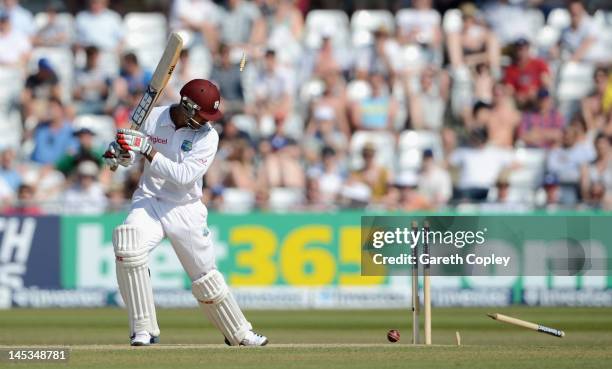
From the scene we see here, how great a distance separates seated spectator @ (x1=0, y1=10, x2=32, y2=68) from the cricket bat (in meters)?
9.07

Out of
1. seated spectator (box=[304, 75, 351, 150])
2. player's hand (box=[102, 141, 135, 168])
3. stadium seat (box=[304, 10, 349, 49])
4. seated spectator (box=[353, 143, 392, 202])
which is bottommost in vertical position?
seated spectator (box=[353, 143, 392, 202])

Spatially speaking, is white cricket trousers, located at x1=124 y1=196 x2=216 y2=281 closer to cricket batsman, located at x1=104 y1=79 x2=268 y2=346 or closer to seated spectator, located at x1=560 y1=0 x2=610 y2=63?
cricket batsman, located at x1=104 y1=79 x2=268 y2=346

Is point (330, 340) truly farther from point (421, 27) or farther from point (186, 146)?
point (421, 27)

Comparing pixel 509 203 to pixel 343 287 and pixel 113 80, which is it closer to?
pixel 343 287

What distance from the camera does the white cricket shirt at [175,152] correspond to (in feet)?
29.9

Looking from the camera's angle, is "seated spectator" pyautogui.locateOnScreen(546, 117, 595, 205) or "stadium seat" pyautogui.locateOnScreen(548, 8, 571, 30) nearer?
"seated spectator" pyautogui.locateOnScreen(546, 117, 595, 205)

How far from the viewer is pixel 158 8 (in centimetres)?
1986

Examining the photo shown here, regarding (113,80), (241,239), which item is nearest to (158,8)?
(113,80)

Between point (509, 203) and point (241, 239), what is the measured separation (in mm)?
3069

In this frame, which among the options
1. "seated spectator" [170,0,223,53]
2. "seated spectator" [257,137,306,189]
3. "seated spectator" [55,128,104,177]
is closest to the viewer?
"seated spectator" [55,128,104,177]

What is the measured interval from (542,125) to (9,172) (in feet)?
22.1

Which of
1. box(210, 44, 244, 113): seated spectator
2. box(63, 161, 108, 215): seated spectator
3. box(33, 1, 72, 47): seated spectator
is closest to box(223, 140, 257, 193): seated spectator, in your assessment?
box(210, 44, 244, 113): seated spectator

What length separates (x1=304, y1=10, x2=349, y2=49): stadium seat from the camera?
60.5 feet

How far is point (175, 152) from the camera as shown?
923 centimetres
